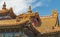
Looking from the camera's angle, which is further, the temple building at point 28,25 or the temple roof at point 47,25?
the temple roof at point 47,25

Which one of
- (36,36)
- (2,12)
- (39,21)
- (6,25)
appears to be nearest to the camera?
(6,25)

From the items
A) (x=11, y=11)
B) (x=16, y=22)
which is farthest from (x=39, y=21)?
(x=16, y=22)

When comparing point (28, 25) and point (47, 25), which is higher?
point (28, 25)

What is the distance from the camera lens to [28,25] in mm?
20750

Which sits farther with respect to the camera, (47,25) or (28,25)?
(47,25)

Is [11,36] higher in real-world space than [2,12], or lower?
lower

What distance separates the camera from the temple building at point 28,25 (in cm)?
2067

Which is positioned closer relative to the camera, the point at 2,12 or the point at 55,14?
the point at 2,12

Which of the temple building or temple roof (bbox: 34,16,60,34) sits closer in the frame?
the temple building

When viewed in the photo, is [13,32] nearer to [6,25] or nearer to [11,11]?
[6,25]

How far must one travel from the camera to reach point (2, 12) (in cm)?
2764

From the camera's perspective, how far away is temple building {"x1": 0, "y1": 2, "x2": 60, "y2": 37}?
20672 millimetres

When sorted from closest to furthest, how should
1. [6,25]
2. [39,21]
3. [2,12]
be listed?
[6,25] → [2,12] → [39,21]

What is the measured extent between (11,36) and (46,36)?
590 cm
